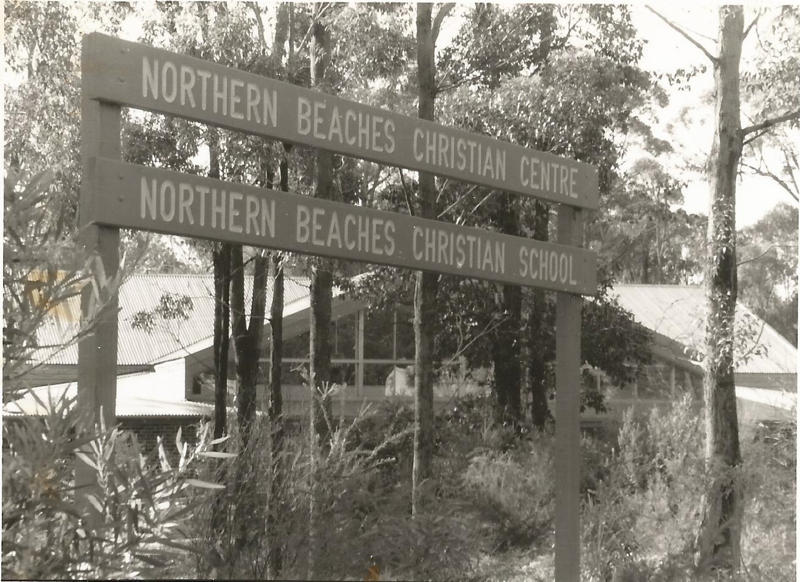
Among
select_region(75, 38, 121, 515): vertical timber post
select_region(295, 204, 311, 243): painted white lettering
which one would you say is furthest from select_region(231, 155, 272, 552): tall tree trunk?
select_region(75, 38, 121, 515): vertical timber post

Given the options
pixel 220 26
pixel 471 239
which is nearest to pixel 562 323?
pixel 471 239

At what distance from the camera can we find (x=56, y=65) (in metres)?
15.2

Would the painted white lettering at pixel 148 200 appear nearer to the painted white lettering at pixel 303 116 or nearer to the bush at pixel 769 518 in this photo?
the painted white lettering at pixel 303 116

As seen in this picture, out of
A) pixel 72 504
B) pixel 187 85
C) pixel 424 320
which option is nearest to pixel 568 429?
pixel 187 85

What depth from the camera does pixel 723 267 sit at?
33.7 feet

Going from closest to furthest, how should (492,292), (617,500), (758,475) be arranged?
(617,500)
(758,475)
(492,292)

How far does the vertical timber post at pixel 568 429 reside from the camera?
6266mm

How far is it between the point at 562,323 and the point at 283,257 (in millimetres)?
9478

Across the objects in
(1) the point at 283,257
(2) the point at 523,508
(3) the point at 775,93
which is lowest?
(2) the point at 523,508

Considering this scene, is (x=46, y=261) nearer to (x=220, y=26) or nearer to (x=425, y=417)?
(x=425, y=417)

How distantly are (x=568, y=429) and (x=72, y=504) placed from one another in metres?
3.62

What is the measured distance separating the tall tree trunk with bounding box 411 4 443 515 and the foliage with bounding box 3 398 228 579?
7.08 meters

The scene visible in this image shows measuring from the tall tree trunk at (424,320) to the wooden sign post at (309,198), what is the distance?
4.30 metres

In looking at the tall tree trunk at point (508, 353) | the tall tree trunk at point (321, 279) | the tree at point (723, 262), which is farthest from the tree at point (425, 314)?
the tall tree trunk at point (508, 353)
